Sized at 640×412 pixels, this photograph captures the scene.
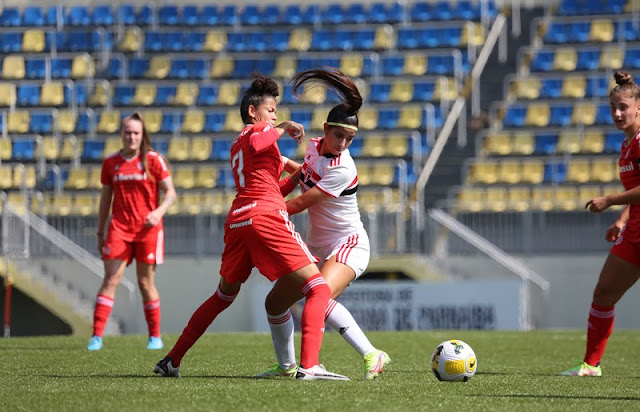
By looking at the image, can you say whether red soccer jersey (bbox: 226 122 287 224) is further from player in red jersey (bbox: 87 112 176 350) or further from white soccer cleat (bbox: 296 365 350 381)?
player in red jersey (bbox: 87 112 176 350)

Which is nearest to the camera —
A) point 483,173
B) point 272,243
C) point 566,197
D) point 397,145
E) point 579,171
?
point 272,243

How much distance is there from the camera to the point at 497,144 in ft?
76.7

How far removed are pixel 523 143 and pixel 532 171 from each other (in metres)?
1.34

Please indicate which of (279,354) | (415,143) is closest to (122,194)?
(279,354)

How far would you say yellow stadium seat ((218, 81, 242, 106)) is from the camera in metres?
25.6

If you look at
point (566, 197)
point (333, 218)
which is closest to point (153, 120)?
point (566, 197)

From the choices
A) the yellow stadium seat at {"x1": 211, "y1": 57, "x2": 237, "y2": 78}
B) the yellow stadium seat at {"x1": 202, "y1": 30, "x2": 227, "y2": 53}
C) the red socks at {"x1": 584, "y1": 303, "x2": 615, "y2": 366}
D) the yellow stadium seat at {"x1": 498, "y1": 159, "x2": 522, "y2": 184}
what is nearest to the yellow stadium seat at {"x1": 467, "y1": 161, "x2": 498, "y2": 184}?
the yellow stadium seat at {"x1": 498, "y1": 159, "x2": 522, "y2": 184}

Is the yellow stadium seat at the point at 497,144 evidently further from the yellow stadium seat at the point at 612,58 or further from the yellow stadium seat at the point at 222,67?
the yellow stadium seat at the point at 222,67

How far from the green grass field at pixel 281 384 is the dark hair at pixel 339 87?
67.0 inches

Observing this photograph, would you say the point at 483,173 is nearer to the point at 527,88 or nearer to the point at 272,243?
the point at 527,88

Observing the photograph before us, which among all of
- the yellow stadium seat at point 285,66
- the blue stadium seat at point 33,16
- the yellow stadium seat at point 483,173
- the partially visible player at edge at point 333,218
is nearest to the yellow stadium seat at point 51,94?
the blue stadium seat at point 33,16

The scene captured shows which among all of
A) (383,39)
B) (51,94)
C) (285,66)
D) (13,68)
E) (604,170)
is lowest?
(604,170)

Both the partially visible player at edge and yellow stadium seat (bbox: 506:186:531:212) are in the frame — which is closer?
the partially visible player at edge

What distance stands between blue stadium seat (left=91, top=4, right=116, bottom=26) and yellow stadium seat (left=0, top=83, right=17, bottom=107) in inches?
130
